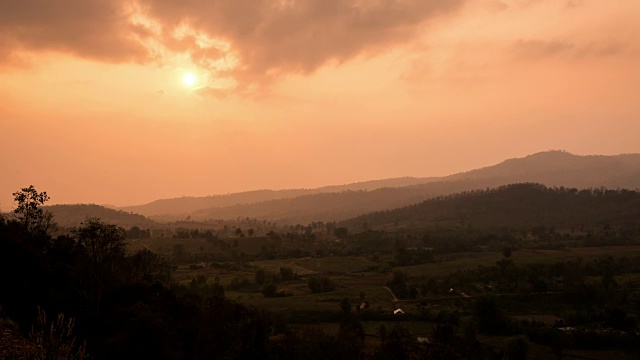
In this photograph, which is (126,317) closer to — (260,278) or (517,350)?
(517,350)

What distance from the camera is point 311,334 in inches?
2029

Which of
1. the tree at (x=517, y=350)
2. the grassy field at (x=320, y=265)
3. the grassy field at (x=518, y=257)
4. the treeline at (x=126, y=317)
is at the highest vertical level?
the treeline at (x=126, y=317)

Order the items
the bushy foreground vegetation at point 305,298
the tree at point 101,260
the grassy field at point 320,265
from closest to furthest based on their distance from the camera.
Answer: the bushy foreground vegetation at point 305,298
the tree at point 101,260
the grassy field at point 320,265

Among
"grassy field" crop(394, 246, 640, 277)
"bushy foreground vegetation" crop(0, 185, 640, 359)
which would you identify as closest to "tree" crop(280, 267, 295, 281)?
"bushy foreground vegetation" crop(0, 185, 640, 359)

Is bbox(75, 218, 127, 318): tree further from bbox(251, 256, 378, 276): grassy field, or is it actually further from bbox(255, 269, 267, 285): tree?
bbox(251, 256, 378, 276): grassy field

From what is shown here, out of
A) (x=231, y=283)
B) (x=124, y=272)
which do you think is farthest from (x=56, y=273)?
(x=231, y=283)

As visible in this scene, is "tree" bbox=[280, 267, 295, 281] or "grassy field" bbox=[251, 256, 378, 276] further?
"grassy field" bbox=[251, 256, 378, 276]

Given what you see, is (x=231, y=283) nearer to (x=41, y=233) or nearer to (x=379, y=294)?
(x=379, y=294)

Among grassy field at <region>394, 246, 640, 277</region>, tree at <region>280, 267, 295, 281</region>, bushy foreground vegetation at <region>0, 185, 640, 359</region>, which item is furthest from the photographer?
grassy field at <region>394, 246, 640, 277</region>

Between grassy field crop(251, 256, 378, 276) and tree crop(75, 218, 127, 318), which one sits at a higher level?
tree crop(75, 218, 127, 318)

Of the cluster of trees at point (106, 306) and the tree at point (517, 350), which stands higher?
the cluster of trees at point (106, 306)

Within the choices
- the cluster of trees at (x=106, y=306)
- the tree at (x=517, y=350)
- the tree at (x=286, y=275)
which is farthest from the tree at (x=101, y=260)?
the tree at (x=286, y=275)

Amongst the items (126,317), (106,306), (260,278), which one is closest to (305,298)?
(260,278)

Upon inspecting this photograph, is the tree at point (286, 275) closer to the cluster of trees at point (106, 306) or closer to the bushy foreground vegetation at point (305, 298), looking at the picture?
the bushy foreground vegetation at point (305, 298)
